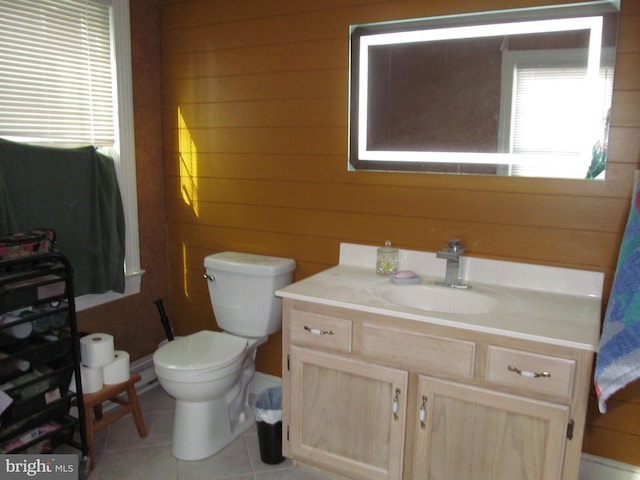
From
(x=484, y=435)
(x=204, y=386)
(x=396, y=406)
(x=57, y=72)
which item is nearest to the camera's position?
(x=484, y=435)

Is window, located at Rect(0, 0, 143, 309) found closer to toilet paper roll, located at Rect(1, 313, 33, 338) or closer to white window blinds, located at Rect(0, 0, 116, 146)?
white window blinds, located at Rect(0, 0, 116, 146)

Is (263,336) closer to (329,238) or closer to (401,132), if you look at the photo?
(329,238)

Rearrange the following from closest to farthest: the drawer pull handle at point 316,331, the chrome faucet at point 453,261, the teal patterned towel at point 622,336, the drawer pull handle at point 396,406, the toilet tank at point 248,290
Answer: the teal patterned towel at point 622,336
the drawer pull handle at point 396,406
the drawer pull handle at point 316,331
the chrome faucet at point 453,261
the toilet tank at point 248,290

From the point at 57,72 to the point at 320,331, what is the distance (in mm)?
1654

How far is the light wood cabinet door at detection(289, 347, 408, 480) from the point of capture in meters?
1.93

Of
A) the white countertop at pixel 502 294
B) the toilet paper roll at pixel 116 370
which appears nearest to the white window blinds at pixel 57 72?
the toilet paper roll at pixel 116 370

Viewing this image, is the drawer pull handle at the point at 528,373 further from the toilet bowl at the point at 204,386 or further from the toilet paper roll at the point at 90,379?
the toilet paper roll at the point at 90,379

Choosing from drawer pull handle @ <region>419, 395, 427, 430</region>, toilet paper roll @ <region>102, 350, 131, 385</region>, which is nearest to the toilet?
toilet paper roll @ <region>102, 350, 131, 385</region>

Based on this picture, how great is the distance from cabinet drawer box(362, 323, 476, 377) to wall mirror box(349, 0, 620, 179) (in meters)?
0.76

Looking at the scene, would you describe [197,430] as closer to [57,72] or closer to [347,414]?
[347,414]

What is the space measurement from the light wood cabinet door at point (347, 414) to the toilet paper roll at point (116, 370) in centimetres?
83

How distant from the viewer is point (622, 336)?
4.67ft

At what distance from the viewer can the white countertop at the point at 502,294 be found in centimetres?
170

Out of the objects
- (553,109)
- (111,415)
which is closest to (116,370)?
(111,415)
